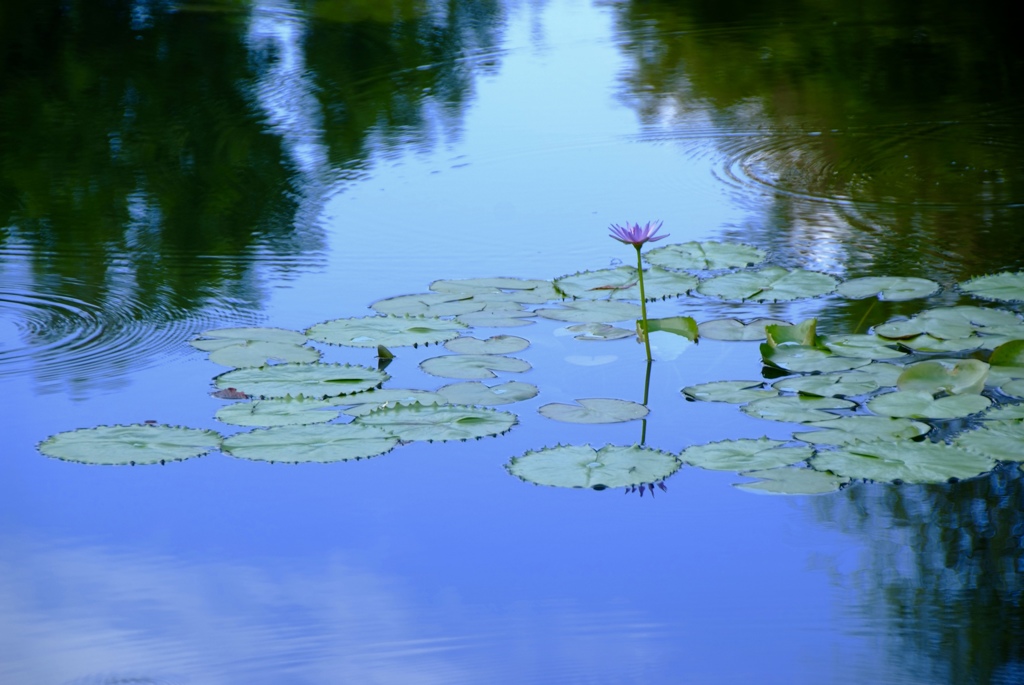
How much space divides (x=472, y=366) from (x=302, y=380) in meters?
0.31

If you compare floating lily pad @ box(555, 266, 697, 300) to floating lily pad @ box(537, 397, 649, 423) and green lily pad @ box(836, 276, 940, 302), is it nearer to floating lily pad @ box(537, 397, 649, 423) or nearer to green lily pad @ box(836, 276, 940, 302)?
green lily pad @ box(836, 276, 940, 302)

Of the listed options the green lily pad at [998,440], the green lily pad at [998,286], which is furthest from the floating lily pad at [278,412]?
the green lily pad at [998,286]

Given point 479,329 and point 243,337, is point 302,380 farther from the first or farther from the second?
point 479,329

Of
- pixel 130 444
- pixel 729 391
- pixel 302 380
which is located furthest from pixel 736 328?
pixel 130 444

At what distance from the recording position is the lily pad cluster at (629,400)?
1901mm

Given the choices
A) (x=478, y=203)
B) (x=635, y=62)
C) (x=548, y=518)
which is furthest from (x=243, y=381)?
(x=635, y=62)

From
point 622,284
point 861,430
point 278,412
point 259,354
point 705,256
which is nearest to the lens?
point 861,430

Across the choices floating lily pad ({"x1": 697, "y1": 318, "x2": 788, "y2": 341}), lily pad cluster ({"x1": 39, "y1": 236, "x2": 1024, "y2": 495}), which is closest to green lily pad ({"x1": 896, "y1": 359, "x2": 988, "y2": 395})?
lily pad cluster ({"x1": 39, "y1": 236, "x2": 1024, "y2": 495})

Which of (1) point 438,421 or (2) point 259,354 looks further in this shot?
(2) point 259,354

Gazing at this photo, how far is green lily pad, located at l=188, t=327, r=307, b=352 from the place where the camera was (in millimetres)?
2428

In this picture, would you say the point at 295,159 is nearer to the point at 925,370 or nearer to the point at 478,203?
the point at 478,203

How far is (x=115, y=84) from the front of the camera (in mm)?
4812

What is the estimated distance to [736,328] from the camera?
8.05ft

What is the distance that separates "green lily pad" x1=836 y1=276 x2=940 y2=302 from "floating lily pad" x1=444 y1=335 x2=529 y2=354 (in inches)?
29.1
